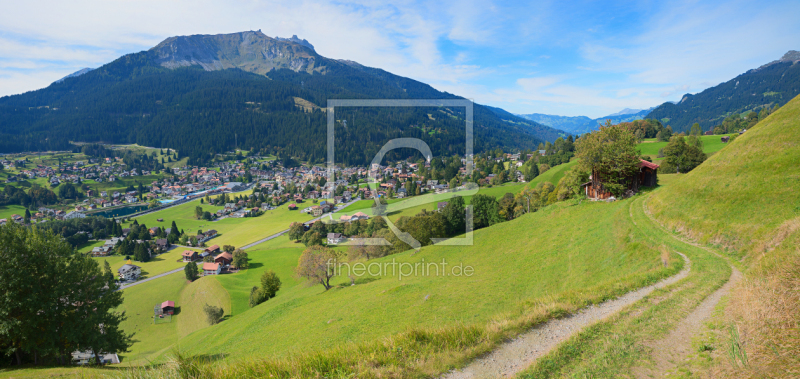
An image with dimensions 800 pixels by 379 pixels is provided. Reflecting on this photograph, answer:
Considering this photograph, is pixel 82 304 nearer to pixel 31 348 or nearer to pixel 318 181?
pixel 31 348

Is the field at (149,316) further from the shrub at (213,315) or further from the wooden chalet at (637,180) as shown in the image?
the wooden chalet at (637,180)

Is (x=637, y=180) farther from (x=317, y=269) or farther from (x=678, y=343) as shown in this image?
(x=317, y=269)

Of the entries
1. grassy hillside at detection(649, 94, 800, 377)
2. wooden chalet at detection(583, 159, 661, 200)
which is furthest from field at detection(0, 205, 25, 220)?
grassy hillside at detection(649, 94, 800, 377)

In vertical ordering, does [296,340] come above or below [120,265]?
above

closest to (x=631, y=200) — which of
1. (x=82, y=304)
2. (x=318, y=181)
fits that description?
(x=82, y=304)

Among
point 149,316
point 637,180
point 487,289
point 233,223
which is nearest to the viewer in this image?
point 487,289

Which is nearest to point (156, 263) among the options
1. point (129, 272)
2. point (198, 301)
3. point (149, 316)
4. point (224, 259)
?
point (129, 272)
